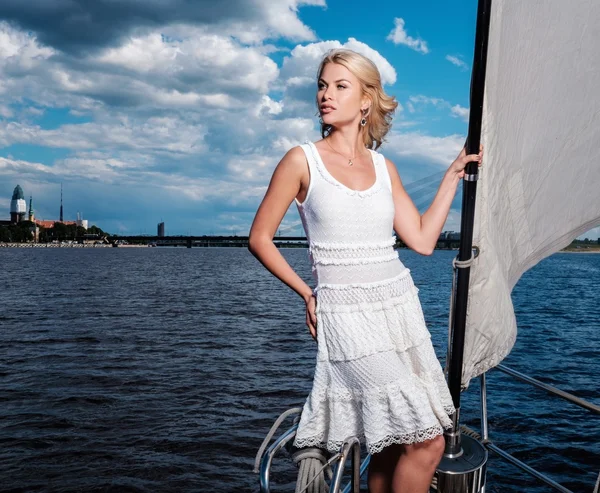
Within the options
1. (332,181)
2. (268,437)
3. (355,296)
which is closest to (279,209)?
(332,181)

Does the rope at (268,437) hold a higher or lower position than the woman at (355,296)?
lower

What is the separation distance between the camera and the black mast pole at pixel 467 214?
→ 2.24 meters

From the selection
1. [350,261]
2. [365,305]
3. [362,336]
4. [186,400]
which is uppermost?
[350,261]

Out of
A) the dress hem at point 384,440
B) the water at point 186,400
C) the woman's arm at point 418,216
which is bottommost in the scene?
the water at point 186,400

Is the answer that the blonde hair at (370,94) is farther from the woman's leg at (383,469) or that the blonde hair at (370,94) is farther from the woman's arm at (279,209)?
the woman's leg at (383,469)

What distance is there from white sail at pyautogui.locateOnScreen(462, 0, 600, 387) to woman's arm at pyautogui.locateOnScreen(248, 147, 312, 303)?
0.74m

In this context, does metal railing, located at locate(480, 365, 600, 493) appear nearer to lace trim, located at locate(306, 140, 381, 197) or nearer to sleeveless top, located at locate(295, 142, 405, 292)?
sleeveless top, located at locate(295, 142, 405, 292)

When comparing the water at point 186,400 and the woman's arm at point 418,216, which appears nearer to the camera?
the woman's arm at point 418,216

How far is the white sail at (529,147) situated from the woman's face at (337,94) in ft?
1.79

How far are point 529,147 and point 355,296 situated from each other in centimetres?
93

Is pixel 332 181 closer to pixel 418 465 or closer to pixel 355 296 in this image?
pixel 355 296

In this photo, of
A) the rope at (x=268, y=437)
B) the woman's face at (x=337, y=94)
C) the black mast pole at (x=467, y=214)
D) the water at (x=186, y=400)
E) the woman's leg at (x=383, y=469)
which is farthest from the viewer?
the water at (x=186, y=400)

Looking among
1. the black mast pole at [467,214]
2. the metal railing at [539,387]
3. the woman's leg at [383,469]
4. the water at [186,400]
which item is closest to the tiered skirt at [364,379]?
the black mast pole at [467,214]

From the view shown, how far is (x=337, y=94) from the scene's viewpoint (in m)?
2.51
